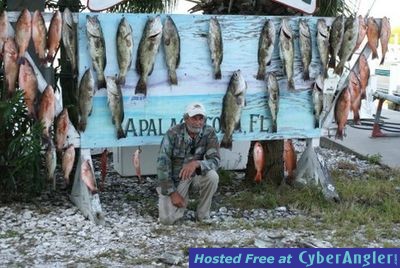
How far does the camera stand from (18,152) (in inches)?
235

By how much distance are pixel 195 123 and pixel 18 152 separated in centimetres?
171

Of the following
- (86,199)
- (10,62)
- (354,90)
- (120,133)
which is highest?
(10,62)

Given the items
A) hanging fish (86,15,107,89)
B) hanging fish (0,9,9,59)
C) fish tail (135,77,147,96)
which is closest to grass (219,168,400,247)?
fish tail (135,77,147,96)

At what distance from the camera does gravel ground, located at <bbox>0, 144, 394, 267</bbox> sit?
15.7 ft

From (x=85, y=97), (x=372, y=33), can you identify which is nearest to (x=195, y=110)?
(x=85, y=97)

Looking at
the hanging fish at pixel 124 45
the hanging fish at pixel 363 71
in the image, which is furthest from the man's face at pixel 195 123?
the hanging fish at pixel 363 71

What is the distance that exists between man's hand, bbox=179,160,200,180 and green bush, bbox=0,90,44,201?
4.23 ft

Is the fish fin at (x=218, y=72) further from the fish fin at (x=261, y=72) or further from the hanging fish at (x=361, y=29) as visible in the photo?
the hanging fish at (x=361, y=29)

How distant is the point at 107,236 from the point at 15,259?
82 centimetres

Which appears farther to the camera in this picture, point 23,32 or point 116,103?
point 116,103

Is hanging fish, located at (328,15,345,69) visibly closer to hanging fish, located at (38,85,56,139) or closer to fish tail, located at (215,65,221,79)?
fish tail, located at (215,65,221,79)

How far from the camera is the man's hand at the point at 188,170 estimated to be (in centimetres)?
550

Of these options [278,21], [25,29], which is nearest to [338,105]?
[278,21]

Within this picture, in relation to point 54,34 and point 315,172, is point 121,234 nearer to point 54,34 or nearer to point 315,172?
point 54,34
